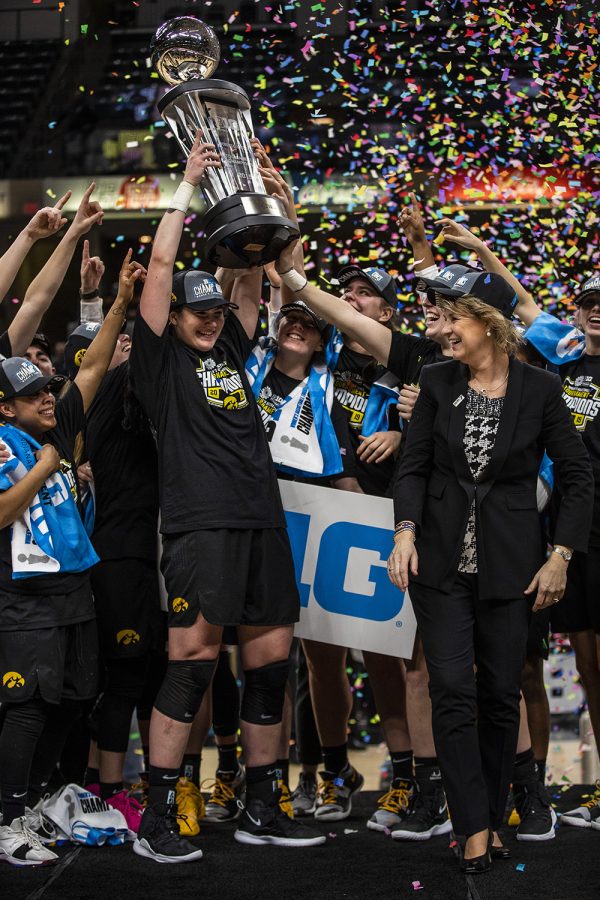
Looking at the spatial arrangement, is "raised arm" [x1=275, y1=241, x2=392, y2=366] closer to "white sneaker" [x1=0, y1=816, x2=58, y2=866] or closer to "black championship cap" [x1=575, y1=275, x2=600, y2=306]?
"black championship cap" [x1=575, y1=275, x2=600, y2=306]

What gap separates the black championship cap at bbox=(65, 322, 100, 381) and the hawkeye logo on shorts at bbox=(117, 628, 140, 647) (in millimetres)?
861

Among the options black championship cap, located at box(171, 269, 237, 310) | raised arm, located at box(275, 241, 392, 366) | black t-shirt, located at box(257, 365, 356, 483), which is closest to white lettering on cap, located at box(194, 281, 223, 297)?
black championship cap, located at box(171, 269, 237, 310)

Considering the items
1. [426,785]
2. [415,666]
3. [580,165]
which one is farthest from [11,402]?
[580,165]

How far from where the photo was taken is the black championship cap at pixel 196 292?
9.76 ft

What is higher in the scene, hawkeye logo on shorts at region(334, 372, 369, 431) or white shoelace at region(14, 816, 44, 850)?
hawkeye logo on shorts at region(334, 372, 369, 431)

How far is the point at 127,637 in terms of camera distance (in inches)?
123

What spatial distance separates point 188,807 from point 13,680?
76 cm

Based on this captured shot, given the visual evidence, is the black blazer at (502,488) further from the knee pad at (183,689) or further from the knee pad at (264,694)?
the knee pad at (183,689)

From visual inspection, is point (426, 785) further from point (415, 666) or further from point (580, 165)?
point (580, 165)

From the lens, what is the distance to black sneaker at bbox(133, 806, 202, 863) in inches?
109

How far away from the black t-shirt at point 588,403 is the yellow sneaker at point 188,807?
4.72ft

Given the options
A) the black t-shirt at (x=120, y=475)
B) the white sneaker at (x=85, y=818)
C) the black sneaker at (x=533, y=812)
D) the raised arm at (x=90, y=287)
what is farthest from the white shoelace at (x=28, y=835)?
the raised arm at (x=90, y=287)

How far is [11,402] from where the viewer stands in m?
2.97

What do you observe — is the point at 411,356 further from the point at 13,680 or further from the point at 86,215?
the point at 13,680
